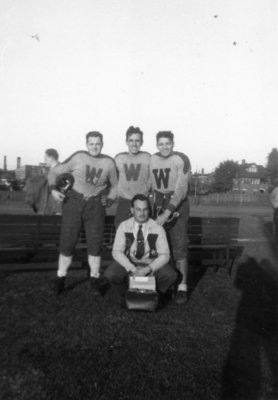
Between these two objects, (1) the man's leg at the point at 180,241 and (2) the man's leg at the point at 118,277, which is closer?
(2) the man's leg at the point at 118,277

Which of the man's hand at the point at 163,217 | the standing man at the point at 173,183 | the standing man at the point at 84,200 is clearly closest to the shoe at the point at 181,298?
the standing man at the point at 173,183

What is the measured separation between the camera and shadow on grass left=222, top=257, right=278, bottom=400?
2.75 meters

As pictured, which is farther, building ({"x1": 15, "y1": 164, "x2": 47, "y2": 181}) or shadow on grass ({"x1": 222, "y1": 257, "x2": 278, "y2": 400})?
building ({"x1": 15, "y1": 164, "x2": 47, "y2": 181})

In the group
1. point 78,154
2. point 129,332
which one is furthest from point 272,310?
point 78,154

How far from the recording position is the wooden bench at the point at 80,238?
18.9 ft

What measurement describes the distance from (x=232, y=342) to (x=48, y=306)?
209 cm

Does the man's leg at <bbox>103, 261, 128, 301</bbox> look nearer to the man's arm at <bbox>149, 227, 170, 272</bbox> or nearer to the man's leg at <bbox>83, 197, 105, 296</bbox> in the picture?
the man's arm at <bbox>149, 227, 170, 272</bbox>

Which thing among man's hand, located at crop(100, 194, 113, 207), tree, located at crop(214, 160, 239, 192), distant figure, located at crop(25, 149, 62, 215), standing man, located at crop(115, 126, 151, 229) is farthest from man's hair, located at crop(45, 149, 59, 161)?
tree, located at crop(214, 160, 239, 192)

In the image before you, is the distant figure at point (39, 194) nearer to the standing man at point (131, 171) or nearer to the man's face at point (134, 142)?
the standing man at point (131, 171)

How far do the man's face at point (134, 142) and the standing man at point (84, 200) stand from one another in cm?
35

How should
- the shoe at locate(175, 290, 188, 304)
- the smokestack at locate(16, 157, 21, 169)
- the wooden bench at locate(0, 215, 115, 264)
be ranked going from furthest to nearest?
the smokestack at locate(16, 157, 21, 169) < the wooden bench at locate(0, 215, 115, 264) < the shoe at locate(175, 290, 188, 304)

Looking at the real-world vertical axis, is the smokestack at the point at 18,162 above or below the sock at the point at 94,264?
above

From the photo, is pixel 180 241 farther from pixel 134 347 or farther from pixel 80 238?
pixel 80 238

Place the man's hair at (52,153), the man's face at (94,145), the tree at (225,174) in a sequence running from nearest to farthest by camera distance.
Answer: the man's face at (94,145) < the man's hair at (52,153) < the tree at (225,174)
